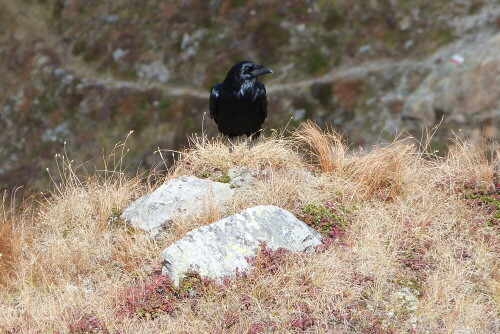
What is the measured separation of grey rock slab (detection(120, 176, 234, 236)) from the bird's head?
218 centimetres

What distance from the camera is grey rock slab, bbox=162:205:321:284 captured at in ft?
24.0

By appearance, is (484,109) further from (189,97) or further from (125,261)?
(125,261)

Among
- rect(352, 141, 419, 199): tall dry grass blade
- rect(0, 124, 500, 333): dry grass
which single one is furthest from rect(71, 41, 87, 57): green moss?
rect(352, 141, 419, 199): tall dry grass blade

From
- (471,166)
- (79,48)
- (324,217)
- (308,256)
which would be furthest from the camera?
(79,48)

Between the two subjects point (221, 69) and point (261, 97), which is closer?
point (261, 97)

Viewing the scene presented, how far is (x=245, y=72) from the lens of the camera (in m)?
10.7

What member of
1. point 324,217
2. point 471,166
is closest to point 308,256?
point 324,217

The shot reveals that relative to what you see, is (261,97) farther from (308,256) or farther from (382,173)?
(308,256)

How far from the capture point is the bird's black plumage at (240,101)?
10.8m

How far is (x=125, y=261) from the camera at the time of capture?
7961mm

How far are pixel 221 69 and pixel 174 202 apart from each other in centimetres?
4101

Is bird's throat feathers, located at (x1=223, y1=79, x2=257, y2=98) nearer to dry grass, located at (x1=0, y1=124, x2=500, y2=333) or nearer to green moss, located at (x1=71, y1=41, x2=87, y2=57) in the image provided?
dry grass, located at (x1=0, y1=124, x2=500, y2=333)

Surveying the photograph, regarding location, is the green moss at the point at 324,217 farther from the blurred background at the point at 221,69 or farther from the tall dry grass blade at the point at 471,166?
the blurred background at the point at 221,69

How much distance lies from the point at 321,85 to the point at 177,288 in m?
39.8
